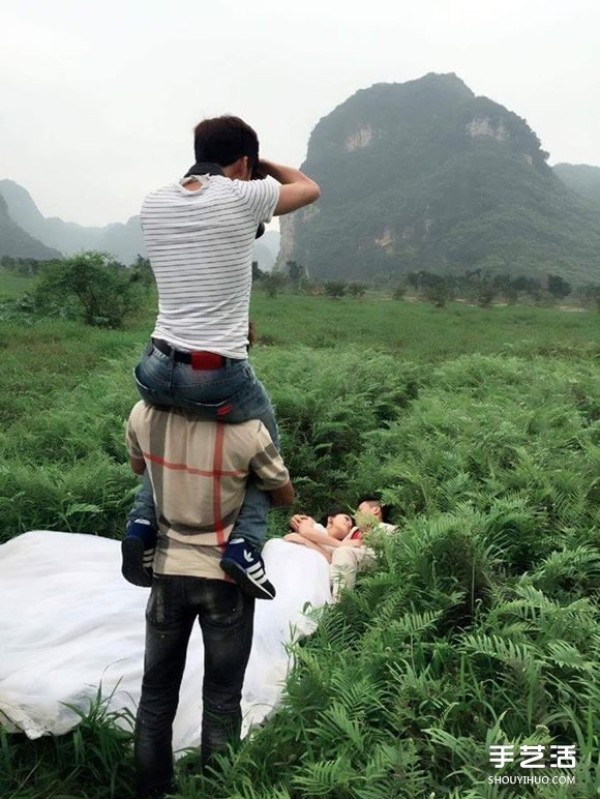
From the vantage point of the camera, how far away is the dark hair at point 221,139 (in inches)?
74.7

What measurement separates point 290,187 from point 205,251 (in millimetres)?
394

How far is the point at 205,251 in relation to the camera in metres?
1.83

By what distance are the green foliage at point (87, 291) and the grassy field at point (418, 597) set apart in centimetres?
920

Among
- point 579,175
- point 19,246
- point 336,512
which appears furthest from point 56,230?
point 336,512

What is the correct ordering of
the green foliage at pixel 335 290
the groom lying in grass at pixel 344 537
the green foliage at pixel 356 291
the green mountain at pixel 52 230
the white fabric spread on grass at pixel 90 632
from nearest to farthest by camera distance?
the white fabric spread on grass at pixel 90 632
the groom lying in grass at pixel 344 537
the green foliage at pixel 335 290
the green foliage at pixel 356 291
the green mountain at pixel 52 230

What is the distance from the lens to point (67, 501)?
4.22m

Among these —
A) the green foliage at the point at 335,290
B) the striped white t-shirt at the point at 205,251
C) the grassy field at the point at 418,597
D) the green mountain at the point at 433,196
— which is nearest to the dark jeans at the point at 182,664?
the grassy field at the point at 418,597

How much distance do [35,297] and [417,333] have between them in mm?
11074

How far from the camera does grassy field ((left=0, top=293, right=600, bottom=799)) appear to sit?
79.0 inches

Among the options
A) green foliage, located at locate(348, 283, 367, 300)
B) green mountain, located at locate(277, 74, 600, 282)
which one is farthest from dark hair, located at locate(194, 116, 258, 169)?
green mountain, located at locate(277, 74, 600, 282)

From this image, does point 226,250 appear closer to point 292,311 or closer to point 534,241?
point 292,311

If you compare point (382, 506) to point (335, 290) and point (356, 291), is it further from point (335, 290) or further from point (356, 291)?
point (356, 291)

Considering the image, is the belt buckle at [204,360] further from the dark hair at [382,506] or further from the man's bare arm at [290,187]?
the dark hair at [382,506]

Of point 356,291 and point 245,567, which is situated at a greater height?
point 356,291
